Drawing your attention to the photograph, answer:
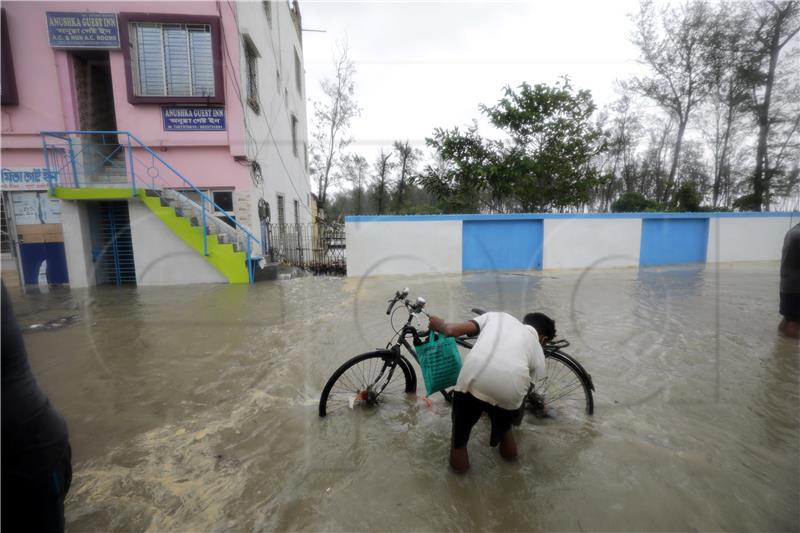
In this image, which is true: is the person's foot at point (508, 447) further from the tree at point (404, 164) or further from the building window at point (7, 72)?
the tree at point (404, 164)

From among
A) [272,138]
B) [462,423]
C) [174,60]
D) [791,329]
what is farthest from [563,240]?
[174,60]

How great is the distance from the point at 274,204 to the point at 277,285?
3787 millimetres

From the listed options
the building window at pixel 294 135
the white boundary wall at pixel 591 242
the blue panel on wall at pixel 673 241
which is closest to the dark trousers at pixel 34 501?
the white boundary wall at pixel 591 242

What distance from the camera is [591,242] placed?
11883 mm

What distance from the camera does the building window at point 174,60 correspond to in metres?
8.73

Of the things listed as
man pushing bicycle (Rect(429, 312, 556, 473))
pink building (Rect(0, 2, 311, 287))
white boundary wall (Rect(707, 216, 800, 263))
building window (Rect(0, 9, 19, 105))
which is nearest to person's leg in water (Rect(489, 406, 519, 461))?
man pushing bicycle (Rect(429, 312, 556, 473))

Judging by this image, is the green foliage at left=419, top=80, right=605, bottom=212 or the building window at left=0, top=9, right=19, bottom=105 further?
the green foliage at left=419, top=80, right=605, bottom=212

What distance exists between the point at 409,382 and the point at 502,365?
142cm

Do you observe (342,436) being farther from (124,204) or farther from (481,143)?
(481,143)

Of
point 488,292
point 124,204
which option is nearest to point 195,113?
point 124,204

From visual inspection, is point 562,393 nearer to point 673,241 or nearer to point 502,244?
point 502,244

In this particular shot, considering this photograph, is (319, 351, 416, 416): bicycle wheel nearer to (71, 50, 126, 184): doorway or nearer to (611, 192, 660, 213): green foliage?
(71, 50, 126, 184): doorway

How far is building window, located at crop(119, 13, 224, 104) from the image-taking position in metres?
8.73

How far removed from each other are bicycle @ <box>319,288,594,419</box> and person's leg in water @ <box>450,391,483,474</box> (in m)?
0.66
